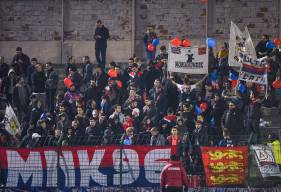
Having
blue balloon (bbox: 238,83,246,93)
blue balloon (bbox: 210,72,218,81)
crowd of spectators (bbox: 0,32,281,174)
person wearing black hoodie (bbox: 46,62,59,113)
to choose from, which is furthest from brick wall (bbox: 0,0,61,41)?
blue balloon (bbox: 238,83,246,93)

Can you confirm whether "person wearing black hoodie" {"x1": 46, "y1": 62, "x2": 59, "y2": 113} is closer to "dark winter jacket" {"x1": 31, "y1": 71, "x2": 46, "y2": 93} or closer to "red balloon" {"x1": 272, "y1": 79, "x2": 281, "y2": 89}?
"dark winter jacket" {"x1": 31, "y1": 71, "x2": 46, "y2": 93}

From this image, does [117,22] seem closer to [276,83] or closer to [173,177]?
[276,83]

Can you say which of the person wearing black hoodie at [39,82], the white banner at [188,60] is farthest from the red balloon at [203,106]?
the person wearing black hoodie at [39,82]

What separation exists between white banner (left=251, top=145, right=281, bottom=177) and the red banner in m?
0.27

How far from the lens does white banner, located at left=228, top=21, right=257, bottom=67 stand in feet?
97.8

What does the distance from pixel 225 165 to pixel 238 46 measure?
21.9 feet

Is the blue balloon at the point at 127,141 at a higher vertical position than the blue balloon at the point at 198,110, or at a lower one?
lower

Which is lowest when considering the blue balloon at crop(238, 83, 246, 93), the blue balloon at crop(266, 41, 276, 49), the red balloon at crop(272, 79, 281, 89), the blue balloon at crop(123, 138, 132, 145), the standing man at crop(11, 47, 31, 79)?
the blue balloon at crop(123, 138, 132, 145)

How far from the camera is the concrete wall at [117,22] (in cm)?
3884

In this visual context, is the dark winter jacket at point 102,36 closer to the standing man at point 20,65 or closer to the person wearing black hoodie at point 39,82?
the standing man at point 20,65

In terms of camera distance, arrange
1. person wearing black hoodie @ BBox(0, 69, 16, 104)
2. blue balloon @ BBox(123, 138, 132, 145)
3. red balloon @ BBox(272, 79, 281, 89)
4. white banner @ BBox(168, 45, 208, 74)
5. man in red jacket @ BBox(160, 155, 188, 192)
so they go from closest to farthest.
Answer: man in red jacket @ BBox(160, 155, 188, 192) < blue balloon @ BBox(123, 138, 132, 145) < white banner @ BBox(168, 45, 208, 74) < red balloon @ BBox(272, 79, 281, 89) < person wearing black hoodie @ BBox(0, 69, 16, 104)

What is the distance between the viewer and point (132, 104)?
2988cm

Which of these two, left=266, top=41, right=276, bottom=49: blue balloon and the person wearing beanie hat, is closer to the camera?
the person wearing beanie hat

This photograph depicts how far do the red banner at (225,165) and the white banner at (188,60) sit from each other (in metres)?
6.82
